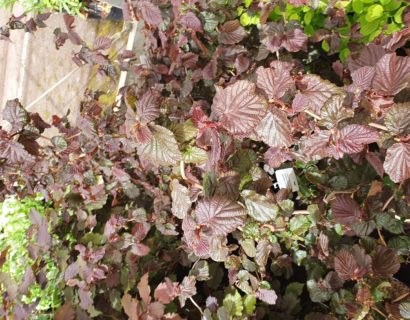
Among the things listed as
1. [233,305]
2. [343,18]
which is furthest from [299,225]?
[343,18]

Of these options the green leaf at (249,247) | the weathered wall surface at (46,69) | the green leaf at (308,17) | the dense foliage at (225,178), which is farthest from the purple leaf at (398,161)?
the weathered wall surface at (46,69)

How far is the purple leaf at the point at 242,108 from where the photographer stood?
0.73 meters

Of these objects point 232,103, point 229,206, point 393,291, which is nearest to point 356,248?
point 393,291

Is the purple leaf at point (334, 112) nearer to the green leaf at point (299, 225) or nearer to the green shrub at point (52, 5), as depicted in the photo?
the green leaf at point (299, 225)

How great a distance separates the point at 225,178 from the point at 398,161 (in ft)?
1.10

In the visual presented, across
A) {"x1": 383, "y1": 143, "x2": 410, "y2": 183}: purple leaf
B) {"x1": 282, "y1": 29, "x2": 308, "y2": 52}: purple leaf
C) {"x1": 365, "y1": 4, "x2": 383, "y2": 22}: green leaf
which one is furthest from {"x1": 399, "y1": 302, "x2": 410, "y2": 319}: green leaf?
{"x1": 365, "y1": 4, "x2": 383, "y2": 22}: green leaf

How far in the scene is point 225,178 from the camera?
88 centimetres

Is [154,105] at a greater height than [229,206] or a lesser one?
greater

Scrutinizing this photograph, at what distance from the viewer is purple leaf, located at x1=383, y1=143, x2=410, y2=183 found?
2.26ft

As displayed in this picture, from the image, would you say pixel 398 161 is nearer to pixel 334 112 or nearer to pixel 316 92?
pixel 334 112

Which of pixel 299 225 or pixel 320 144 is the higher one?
pixel 320 144

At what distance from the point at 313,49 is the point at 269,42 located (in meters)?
0.45

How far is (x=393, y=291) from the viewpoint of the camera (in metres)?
0.97

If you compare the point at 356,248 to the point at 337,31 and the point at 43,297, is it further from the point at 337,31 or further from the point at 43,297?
the point at 43,297
